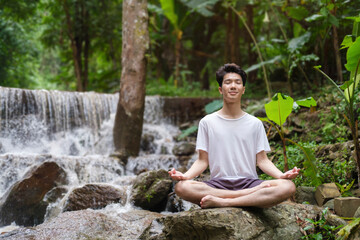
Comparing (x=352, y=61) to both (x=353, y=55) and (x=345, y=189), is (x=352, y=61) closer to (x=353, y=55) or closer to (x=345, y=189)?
(x=353, y=55)

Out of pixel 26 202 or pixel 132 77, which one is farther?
pixel 132 77

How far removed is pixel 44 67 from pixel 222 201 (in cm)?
2398

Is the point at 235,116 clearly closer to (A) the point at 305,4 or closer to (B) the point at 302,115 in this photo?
(B) the point at 302,115

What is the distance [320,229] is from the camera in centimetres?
305

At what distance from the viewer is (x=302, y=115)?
7441mm

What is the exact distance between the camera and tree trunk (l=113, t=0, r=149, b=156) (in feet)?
25.2

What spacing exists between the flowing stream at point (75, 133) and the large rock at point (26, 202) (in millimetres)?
1053

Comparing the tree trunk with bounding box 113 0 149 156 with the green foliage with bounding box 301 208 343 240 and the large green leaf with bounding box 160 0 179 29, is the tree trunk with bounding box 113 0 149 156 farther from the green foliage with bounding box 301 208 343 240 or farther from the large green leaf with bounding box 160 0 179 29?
the green foliage with bounding box 301 208 343 240

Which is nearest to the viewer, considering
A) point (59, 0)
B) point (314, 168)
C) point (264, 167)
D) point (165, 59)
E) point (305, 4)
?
point (264, 167)

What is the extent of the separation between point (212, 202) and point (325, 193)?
203 cm

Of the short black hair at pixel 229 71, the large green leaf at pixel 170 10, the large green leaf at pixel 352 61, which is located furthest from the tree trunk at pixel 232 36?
the short black hair at pixel 229 71

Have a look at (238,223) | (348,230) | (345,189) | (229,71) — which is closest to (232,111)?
(229,71)

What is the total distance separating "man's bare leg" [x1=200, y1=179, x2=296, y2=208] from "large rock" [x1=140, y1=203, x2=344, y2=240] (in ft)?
0.18

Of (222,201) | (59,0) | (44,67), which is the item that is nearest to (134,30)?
(222,201)
